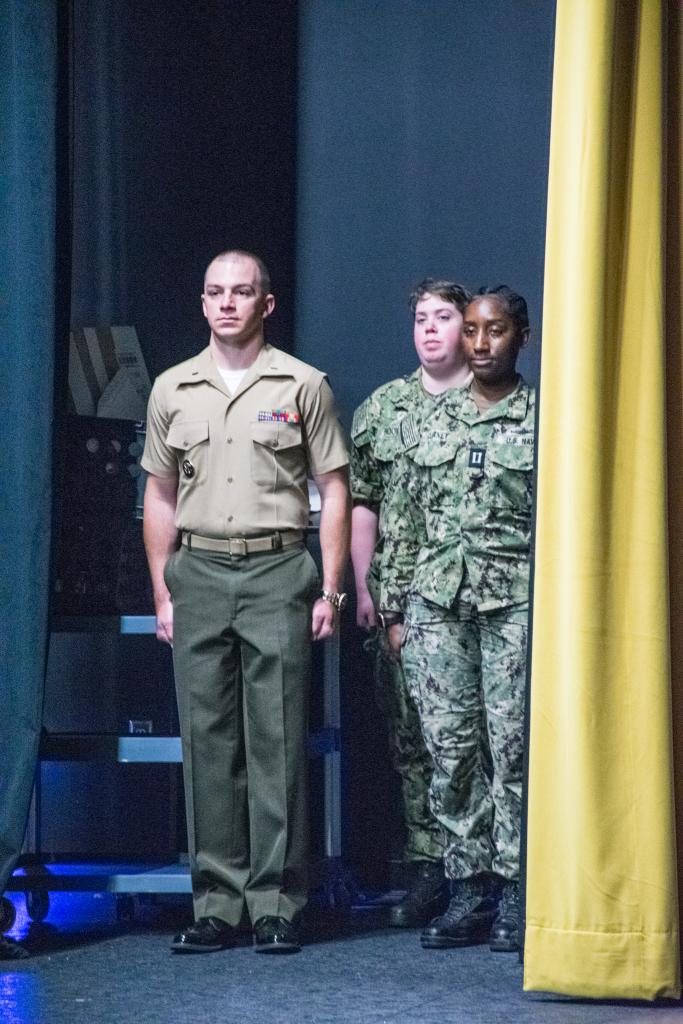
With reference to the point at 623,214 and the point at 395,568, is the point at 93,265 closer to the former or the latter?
the point at 395,568

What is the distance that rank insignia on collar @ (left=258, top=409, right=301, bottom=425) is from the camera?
3.58m

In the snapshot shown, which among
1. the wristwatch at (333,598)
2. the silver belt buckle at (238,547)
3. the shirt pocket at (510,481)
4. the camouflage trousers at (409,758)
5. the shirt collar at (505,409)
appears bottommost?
the camouflage trousers at (409,758)

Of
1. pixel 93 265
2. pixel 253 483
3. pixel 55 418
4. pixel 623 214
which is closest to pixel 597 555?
pixel 623 214

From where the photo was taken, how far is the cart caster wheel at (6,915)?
3422 millimetres

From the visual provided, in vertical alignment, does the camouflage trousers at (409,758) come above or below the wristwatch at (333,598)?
below

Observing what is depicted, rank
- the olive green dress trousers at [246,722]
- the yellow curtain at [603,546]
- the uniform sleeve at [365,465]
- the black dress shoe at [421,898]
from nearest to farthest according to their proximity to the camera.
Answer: the yellow curtain at [603,546]
the olive green dress trousers at [246,722]
the black dress shoe at [421,898]
the uniform sleeve at [365,465]

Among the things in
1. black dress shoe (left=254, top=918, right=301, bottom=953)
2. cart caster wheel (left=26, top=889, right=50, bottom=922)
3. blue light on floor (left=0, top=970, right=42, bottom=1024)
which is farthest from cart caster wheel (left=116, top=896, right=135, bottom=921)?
blue light on floor (left=0, top=970, right=42, bottom=1024)

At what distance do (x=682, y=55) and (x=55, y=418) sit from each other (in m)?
1.56

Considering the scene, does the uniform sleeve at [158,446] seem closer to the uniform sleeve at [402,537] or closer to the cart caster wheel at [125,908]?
the uniform sleeve at [402,537]

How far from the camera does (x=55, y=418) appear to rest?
353 cm

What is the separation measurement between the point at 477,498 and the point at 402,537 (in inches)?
11.7

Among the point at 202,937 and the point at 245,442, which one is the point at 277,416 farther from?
the point at 202,937

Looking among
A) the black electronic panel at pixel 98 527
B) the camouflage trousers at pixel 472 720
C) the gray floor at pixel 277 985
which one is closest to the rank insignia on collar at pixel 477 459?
the camouflage trousers at pixel 472 720

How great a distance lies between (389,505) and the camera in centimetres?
392
